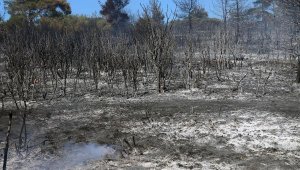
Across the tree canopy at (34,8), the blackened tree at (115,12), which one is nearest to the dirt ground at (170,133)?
the tree canopy at (34,8)

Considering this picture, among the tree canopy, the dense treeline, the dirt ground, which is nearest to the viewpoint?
the dirt ground

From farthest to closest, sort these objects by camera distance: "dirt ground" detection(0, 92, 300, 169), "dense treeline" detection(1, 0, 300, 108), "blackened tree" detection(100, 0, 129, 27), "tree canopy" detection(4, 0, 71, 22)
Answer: "blackened tree" detection(100, 0, 129, 27), "tree canopy" detection(4, 0, 71, 22), "dense treeline" detection(1, 0, 300, 108), "dirt ground" detection(0, 92, 300, 169)

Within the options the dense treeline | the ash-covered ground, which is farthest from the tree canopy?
the ash-covered ground

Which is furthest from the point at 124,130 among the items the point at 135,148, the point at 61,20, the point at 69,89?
the point at 61,20

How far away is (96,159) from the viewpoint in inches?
240

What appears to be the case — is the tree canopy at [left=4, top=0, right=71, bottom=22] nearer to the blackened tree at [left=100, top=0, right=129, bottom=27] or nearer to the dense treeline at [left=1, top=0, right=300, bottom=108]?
the dense treeline at [left=1, top=0, right=300, bottom=108]

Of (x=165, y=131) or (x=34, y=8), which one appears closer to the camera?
(x=165, y=131)

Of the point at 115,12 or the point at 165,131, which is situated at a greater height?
the point at 115,12

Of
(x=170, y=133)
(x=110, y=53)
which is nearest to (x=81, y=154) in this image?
(x=170, y=133)

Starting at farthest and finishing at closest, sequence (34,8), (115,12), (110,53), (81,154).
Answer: (115,12)
(34,8)
(110,53)
(81,154)

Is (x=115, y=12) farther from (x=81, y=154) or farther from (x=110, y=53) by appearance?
(x=81, y=154)

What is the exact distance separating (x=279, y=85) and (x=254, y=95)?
8.20 feet

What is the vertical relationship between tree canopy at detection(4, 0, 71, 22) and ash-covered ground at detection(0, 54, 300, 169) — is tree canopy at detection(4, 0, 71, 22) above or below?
above

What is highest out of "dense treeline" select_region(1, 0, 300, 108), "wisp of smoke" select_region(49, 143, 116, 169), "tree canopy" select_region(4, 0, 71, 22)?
"tree canopy" select_region(4, 0, 71, 22)
